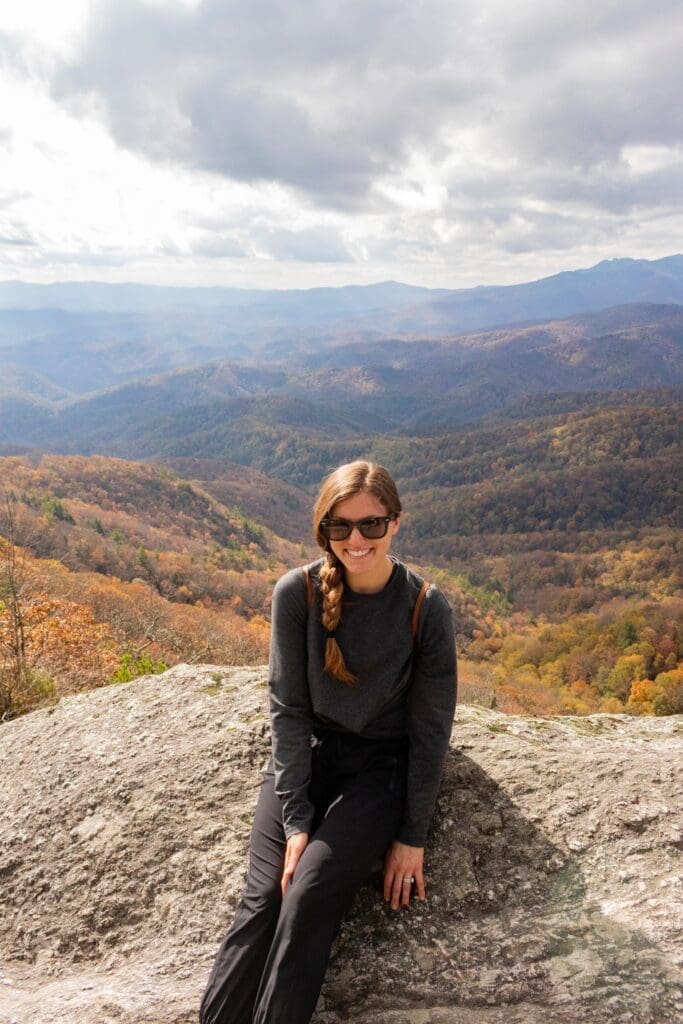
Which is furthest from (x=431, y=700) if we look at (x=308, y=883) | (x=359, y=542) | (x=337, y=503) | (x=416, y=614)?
(x=337, y=503)

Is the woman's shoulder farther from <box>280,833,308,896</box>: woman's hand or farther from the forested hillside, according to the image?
the forested hillside

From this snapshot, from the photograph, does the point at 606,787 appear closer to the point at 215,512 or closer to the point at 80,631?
the point at 80,631

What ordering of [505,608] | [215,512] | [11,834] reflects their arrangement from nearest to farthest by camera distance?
[11,834] < [505,608] < [215,512]

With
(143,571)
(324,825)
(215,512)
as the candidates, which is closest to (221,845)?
(324,825)

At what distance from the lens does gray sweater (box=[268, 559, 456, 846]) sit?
3.42 meters

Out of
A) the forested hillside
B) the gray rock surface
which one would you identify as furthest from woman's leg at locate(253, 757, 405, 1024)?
the forested hillside

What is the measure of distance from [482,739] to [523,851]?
94 cm

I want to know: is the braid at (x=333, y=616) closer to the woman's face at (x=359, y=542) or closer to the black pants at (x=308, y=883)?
the woman's face at (x=359, y=542)

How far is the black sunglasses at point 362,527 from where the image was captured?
134 inches

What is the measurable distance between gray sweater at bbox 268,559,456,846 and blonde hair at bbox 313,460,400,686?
0.26 ft

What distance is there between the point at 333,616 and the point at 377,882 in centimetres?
157

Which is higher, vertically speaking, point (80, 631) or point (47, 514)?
point (80, 631)

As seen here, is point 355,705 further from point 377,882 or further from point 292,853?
point 377,882

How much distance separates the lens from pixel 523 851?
3.37 metres
